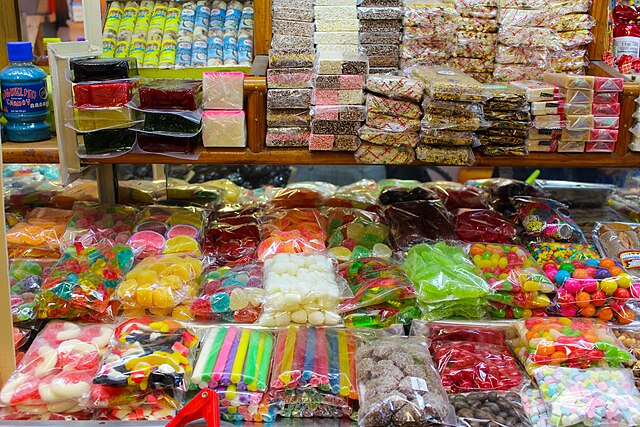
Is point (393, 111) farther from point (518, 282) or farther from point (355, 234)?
point (518, 282)

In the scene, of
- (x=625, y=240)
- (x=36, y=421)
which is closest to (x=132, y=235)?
(x=36, y=421)

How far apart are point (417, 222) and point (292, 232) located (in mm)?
455

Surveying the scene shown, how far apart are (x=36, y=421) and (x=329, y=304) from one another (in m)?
0.82

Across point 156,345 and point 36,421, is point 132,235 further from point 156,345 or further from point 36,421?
point 36,421

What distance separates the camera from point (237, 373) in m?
1.75

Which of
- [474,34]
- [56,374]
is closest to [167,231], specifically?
[56,374]

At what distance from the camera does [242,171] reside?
403 cm

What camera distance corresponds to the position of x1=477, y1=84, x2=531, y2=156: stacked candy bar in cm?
210

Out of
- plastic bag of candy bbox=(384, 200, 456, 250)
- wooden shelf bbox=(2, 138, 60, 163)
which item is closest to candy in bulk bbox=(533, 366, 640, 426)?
plastic bag of candy bbox=(384, 200, 456, 250)

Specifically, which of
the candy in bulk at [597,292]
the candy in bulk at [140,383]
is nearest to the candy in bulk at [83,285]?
the candy in bulk at [140,383]

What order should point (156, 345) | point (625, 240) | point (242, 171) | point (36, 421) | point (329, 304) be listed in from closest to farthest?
1. point (36, 421)
2. point (156, 345)
3. point (329, 304)
4. point (625, 240)
5. point (242, 171)

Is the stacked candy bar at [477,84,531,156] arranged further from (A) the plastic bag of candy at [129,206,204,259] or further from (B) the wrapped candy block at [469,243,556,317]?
(A) the plastic bag of candy at [129,206,204,259]

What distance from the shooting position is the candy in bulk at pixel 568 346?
1.85 metres

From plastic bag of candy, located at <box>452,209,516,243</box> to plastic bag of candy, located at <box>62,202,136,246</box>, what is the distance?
3.89ft
